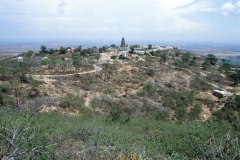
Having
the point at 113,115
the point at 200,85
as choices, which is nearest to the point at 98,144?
the point at 113,115

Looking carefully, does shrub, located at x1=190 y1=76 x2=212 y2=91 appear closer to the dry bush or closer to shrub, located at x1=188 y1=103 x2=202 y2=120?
shrub, located at x1=188 y1=103 x2=202 y2=120

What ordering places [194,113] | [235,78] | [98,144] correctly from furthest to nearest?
[235,78]
[194,113]
[98,144]

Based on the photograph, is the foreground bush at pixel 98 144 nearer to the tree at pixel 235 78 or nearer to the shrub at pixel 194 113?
the shrub at pixel 194 113

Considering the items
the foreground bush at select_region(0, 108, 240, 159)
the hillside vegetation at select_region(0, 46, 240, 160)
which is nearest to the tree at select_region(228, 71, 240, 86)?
the hillside vegetation at select_region(0, 46, 240, 160)

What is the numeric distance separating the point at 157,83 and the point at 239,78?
686 inches

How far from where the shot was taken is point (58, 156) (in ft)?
21.3

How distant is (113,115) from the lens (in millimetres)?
13648

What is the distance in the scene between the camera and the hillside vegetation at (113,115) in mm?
6738

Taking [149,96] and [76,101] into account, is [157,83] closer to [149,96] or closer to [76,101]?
[149,96]

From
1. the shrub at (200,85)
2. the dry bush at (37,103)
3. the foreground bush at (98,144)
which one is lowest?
the shrub at (200,85)

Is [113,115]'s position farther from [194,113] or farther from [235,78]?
[235,78]

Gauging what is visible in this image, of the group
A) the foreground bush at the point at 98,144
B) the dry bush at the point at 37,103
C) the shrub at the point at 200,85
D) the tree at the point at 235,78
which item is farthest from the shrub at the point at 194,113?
the tree at the point at 235,78

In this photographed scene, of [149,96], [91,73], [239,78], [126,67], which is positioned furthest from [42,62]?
[239,78]

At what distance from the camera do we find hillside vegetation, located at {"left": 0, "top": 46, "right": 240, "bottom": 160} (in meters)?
6.74
